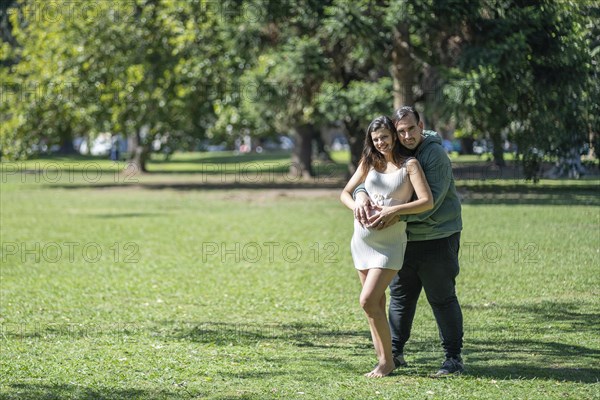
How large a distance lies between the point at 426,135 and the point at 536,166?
18.7m

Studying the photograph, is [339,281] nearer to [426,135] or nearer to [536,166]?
[426,135]

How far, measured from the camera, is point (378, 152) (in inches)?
296

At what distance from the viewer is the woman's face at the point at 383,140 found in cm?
739

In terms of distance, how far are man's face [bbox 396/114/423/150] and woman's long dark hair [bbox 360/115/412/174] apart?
0.14ft

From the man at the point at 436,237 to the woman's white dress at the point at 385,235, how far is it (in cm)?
11

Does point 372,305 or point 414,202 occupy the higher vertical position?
point 414,202

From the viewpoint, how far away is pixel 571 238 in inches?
639

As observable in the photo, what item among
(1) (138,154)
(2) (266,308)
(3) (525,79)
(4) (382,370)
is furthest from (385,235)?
(1) (138,154)

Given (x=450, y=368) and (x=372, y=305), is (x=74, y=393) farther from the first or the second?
(x=450, y=368)

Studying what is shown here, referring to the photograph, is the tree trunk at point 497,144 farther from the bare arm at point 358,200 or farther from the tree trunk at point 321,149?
the tree trunk at point 321,149

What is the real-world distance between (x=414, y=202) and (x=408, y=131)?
0.56 m
